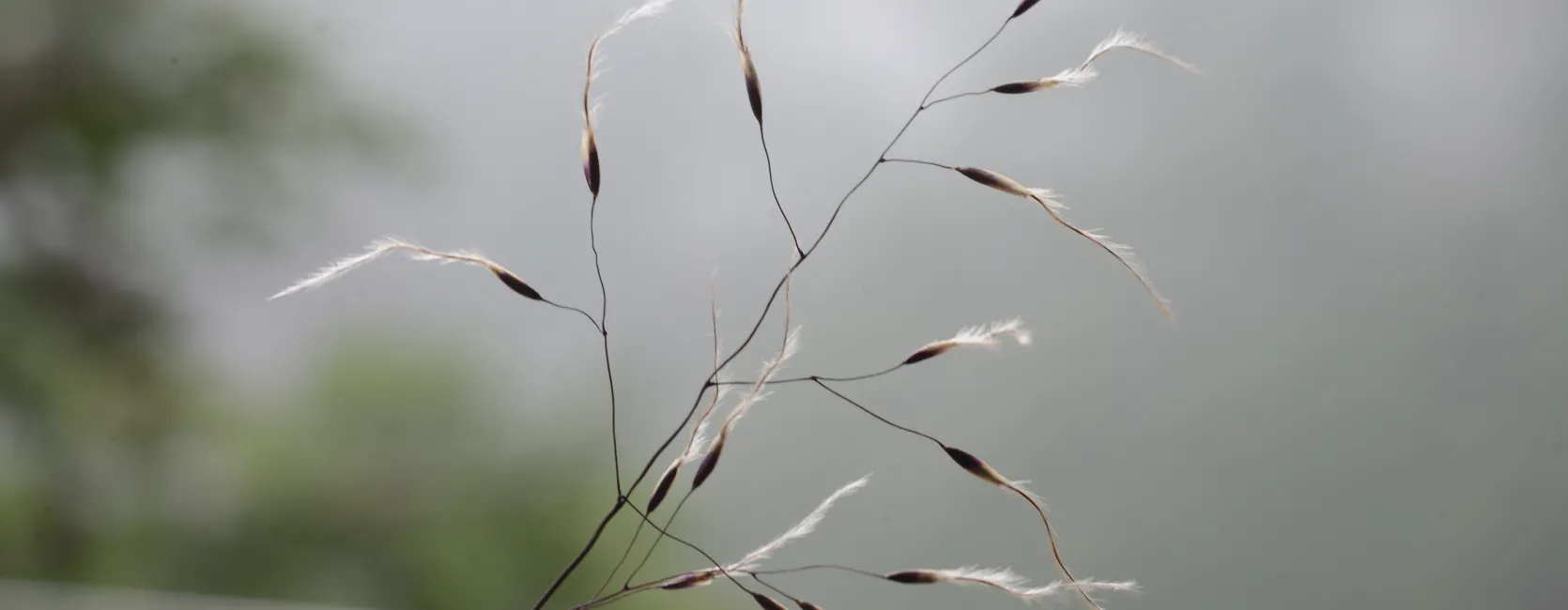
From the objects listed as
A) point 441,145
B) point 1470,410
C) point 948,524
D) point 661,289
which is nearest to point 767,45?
point 661,289

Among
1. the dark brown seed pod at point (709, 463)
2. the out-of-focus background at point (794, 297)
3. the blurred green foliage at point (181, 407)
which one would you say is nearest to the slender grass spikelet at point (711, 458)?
the dark brown seed pod at point (709, 463)

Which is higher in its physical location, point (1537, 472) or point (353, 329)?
point (353, 329)

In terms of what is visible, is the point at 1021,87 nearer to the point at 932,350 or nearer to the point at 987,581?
the point at 932,350

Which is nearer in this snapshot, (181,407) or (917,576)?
(917,576)

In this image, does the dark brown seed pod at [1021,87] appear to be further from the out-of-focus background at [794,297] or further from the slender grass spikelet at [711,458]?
the out-of-focus background at [794,297]

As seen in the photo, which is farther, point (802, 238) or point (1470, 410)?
point (802, 238)

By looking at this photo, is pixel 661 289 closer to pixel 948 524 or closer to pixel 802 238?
pixel 802 238

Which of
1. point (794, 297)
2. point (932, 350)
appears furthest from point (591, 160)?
point (794, 297)

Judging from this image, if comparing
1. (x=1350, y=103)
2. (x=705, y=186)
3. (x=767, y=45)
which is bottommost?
(x=1350, y=103)
